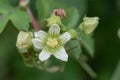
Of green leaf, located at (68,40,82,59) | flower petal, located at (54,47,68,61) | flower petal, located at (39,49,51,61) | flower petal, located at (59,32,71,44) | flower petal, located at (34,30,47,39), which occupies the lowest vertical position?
green leaf, located at (68,40,82,59)

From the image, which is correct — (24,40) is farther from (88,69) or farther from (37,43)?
(88,69)

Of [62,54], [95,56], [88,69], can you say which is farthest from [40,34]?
[95,56]

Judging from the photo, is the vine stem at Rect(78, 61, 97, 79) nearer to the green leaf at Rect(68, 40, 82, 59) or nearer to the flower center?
the green leaf at Rect(68, 40, 82, 59)

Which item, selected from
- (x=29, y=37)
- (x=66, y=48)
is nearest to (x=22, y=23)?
(x=29, y=37)

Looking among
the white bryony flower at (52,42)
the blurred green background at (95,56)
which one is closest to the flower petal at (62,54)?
the white bryony flower at (52,42)

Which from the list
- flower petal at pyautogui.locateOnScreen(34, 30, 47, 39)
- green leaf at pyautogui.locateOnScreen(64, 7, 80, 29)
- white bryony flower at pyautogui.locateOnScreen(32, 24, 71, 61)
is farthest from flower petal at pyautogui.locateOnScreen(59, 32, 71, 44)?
green leaf at pyautogui.locateOnScreen(64, 7, 80, 29)
